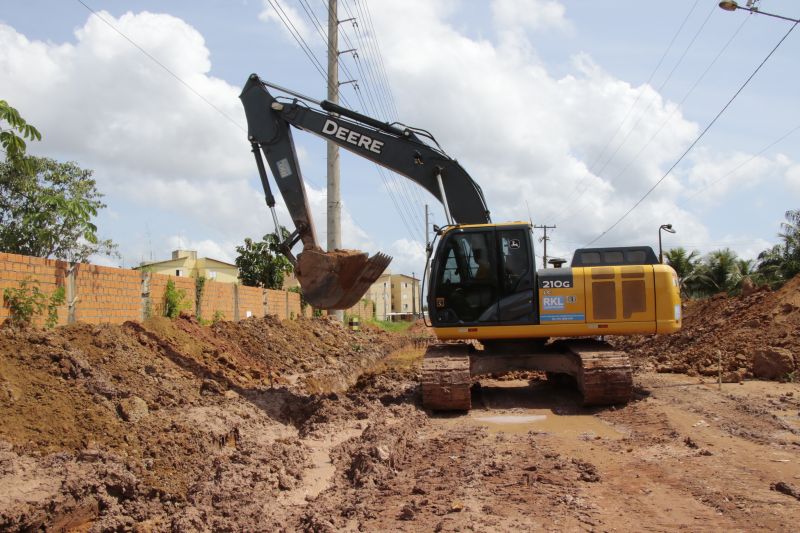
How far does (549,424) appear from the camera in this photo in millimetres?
9391

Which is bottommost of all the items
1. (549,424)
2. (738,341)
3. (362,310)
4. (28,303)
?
(549,424)

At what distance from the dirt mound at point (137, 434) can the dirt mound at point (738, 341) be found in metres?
8.34

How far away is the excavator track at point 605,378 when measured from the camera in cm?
1006

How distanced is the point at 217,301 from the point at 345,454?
10595 mm

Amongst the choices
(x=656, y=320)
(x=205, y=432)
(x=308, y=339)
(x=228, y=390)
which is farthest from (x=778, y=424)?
(x=308, y=339)

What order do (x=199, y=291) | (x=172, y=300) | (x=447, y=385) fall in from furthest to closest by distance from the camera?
1. (x=199, y=291)
2. (x=172, y=300)
3. (x=447, y=385)

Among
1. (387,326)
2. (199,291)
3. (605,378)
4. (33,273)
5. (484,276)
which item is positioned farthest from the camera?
(387,326)

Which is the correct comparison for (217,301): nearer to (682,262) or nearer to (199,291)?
(199,291)

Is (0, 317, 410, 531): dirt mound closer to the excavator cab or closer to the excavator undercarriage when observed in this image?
the excavator undercarriage

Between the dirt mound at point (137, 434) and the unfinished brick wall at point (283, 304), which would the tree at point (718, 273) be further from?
the dirt mound at point (137, 434)

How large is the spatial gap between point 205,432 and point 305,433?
5.37 ft

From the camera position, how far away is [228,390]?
1067 centimetres

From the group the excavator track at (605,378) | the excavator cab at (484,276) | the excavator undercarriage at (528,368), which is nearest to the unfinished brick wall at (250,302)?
the excavator undercarriage at (528,368)

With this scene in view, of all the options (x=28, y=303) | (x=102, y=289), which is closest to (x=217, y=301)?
(x=102, y=289)
